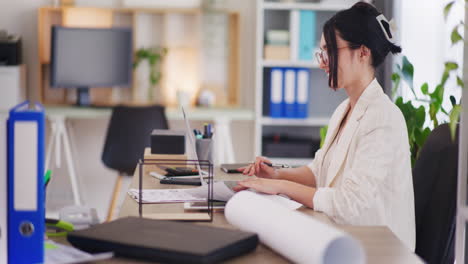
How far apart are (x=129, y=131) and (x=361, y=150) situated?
2.68 m

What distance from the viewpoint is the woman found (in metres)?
1.88

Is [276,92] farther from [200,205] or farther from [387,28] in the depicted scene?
[200,205]

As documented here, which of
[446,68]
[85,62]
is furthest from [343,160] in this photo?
[85,62]

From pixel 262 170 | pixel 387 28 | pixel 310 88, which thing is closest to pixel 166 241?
pixel 262 170

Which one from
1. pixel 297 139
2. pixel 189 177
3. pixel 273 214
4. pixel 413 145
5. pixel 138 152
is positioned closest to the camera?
pixel 273 214

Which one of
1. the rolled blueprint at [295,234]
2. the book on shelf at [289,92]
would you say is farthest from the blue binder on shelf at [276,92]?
the rolled blueprint at [295,234]

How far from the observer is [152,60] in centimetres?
507

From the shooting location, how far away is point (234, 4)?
17.0ft

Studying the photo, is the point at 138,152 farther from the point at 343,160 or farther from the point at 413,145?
the point at 343,160

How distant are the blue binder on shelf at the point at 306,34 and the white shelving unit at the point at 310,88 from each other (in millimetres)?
37

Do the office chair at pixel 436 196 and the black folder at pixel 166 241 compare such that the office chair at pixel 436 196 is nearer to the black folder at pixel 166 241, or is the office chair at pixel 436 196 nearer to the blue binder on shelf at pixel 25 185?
the black folder at pixel 166 241

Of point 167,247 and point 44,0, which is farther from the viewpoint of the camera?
point 44,0

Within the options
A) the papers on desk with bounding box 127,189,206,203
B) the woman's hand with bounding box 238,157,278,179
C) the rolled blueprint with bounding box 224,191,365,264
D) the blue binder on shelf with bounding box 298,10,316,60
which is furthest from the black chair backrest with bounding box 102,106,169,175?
the rolled blueprint with bounding box 224,191,365,264

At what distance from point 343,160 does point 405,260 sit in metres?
0.74
